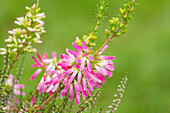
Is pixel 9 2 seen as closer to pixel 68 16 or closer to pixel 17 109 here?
pixel 68 16

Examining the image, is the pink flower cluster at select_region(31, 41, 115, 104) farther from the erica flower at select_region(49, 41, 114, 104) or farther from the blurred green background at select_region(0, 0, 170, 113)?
the blurred green background at select_region(0, 0, 170, 113)

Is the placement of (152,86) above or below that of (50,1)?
below

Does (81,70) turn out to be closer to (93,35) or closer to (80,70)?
(80,70)

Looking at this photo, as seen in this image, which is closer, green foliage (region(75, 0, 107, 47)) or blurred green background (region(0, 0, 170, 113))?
green foliage (region(75, 0, 107, 47))

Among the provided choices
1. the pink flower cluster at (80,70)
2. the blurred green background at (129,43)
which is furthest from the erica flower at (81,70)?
the blurred green background at (129,43)

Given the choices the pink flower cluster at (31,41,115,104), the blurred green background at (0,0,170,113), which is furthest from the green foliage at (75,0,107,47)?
the blurred green background at (0,0,170,113)

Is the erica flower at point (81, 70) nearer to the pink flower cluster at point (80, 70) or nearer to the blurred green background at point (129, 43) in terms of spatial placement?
the pink flower cluster at point (80, 70)

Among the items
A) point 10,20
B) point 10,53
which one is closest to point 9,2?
point 10,20
